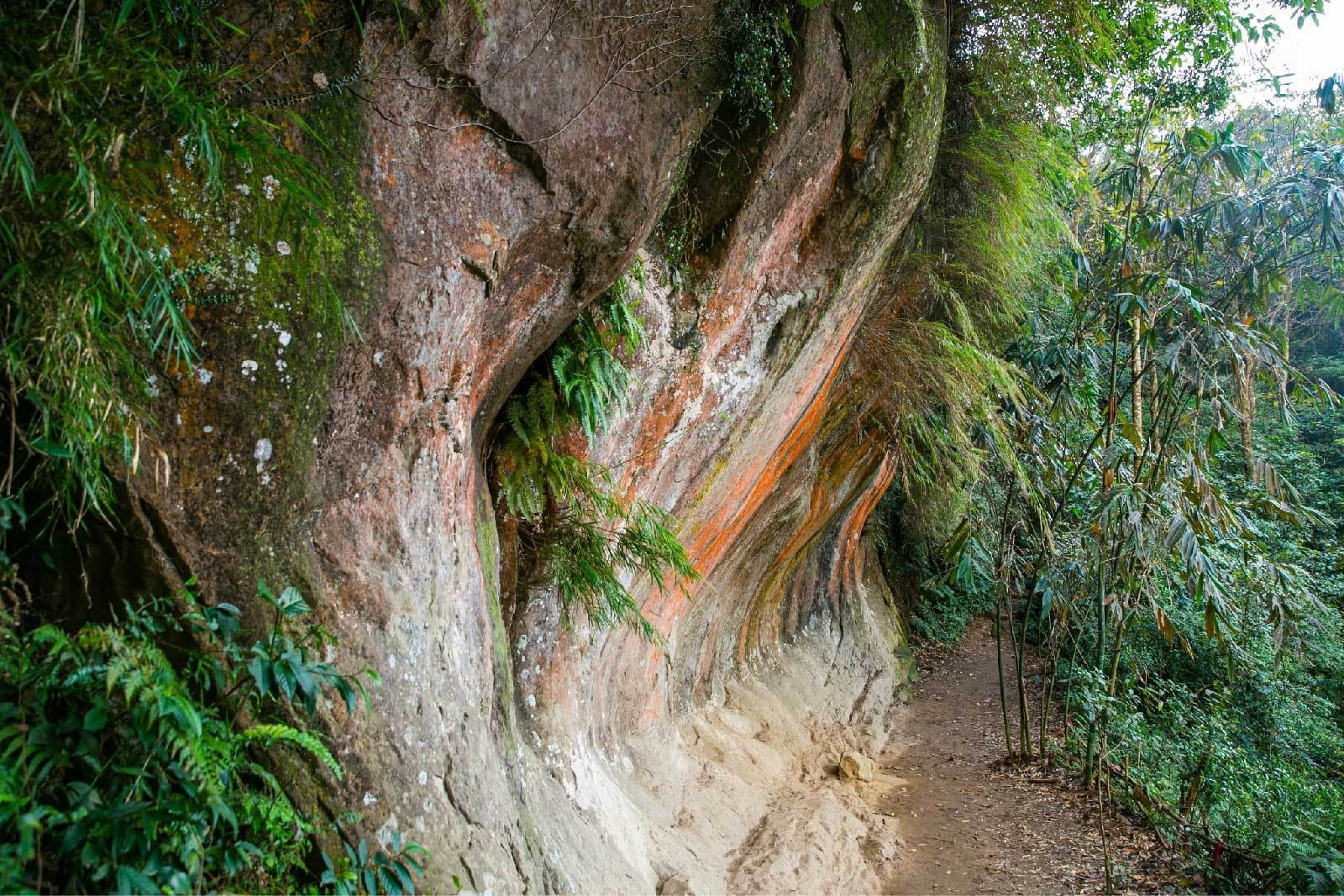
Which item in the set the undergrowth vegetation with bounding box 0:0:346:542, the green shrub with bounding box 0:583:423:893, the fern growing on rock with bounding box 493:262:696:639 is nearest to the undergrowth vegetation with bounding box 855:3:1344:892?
the fern growing on rock with bounding box 493:262:696:639

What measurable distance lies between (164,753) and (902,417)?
881 cm

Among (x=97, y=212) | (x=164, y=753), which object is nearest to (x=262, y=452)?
(x=97, y=212)

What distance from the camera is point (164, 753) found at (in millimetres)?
2475

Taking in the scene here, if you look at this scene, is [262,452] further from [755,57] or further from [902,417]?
[902,417]

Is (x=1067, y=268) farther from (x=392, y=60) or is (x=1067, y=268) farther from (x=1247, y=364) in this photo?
(x=392, y=60)

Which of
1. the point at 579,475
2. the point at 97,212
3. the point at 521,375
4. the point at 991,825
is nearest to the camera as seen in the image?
the point at 97,212

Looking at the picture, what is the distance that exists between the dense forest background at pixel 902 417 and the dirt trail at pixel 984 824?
A: 392 mm

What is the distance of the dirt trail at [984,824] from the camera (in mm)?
6992

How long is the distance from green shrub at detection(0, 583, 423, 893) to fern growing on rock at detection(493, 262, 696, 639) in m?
2.04

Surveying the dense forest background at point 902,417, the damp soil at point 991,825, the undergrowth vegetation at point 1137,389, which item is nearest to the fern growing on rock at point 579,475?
the dense forest background at point 902,417

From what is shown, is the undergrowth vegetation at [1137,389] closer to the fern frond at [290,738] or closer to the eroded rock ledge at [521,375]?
the eroded rock ledge at [521,375]

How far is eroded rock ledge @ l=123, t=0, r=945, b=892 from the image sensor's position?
3.32 m

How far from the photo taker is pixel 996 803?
346 inches

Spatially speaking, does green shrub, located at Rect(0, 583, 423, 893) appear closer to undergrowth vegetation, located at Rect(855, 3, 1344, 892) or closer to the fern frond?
the fern frond
